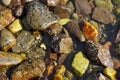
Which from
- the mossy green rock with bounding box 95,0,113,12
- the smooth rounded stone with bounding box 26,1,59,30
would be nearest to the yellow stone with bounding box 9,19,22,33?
the smooth rounded stone with bounding box 26,1,59,30

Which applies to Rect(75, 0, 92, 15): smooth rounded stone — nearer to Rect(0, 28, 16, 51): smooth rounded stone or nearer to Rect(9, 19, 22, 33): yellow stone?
Rect(9, 19, 22, 33): yellow stone

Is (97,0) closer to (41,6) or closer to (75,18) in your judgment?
(75,18)

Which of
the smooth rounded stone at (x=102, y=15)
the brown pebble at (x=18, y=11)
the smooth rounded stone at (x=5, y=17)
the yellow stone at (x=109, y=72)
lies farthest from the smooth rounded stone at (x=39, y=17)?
the yellow stone at (x=109, y=72)

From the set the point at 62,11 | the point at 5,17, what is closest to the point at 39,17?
the point at 62,11

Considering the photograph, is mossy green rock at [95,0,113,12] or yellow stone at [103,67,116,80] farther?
mossy green rock at [95,0,113,12]

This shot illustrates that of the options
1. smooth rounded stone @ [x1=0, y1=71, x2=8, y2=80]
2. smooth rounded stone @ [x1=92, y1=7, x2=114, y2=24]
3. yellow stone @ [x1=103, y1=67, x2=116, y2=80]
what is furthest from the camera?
smooth rounded stone @ [x1=92, y1=7, x2=114, y2=24]

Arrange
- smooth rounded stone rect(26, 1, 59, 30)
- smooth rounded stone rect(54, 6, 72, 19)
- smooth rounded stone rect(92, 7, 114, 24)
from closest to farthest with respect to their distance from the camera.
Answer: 1. smooth rounded stone rect(26, 1, 59, 30)
2. smooth rounded stone rect(54, 6, 72, 19)
3. smooth rounded stone rect(92, 7, 114, 24)
